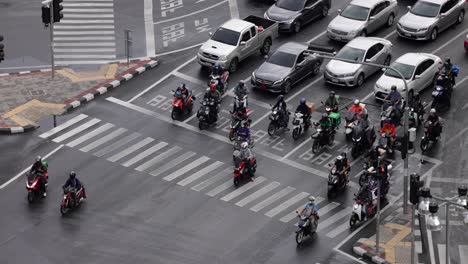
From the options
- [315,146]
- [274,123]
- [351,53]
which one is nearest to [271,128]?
[274,123]

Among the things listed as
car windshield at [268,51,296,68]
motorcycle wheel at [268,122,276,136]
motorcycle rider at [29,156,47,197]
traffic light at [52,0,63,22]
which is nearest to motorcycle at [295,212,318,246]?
motorcycle wheel at [268,122,276,136]

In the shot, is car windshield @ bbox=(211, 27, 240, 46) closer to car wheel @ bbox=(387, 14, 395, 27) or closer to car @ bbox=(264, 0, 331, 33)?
car @ bbox=(264, 0, 331, 33)

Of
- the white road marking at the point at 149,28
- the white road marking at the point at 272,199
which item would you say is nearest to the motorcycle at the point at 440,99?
the white road marking at the point at 272,199

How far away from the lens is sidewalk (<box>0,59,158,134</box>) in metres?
58.2

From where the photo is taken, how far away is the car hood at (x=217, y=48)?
62125 mm

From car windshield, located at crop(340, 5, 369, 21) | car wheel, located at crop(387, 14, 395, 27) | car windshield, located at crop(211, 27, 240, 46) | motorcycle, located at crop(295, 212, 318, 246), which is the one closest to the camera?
motorcycle, located at crop(295, 212, 318, 246)

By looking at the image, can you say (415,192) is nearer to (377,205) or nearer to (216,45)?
(377,205)

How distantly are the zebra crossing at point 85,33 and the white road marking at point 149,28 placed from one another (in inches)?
76.1

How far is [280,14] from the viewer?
66.9 meters

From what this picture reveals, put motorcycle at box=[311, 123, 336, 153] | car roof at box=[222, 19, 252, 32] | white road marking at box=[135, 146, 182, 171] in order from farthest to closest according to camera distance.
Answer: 1. car roof at box=[222, 19, 252, 32]
2. motorcycle at box=[311, 123, 336, 153]
3. white road marking at box=[135, 146, 182, 171]

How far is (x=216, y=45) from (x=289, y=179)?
12.6 m

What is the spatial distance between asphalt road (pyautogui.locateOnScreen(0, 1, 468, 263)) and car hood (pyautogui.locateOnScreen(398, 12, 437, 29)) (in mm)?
3204

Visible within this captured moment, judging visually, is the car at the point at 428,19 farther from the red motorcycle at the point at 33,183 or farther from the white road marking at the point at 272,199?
the red motorcycle at the point at 33,183

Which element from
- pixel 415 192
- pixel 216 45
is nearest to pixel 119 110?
pixel 216 45
